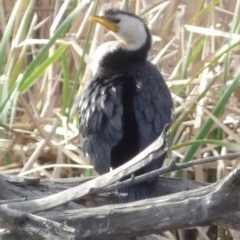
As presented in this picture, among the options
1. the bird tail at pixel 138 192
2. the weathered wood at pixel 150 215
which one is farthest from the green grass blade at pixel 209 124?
the weathered wood at pixel 150 215

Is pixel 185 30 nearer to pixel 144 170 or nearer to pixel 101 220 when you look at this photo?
pixel 144 170

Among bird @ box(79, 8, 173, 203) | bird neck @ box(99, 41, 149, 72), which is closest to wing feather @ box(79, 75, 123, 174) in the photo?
bird @ box(79, 8, 173, 203)

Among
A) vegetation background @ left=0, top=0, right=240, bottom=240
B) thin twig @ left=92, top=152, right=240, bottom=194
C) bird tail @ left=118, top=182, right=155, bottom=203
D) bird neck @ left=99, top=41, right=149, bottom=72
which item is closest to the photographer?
thin twig @ left=92, top=152, right=240, bottom=194

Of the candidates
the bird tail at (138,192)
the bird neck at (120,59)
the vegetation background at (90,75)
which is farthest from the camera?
the bird neck at (120,59)

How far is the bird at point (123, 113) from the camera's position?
167 centimetres

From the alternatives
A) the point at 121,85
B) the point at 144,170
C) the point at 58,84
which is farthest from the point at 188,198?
the point at 58,84

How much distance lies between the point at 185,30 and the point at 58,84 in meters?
0.43

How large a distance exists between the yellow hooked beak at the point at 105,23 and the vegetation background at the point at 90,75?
0.15 ft

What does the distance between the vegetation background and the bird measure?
0.26 feet

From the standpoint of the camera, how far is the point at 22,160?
197cm

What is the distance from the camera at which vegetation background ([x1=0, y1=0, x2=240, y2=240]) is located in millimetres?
1847

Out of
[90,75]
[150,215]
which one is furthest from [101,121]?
[150,215]

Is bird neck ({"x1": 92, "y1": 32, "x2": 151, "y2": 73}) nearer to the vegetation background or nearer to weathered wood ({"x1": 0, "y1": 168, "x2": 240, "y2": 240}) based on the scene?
the vegetation background

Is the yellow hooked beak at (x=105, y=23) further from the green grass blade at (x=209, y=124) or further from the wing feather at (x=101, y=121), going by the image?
the green grass blade at (x=209, y=124)
